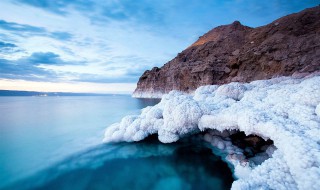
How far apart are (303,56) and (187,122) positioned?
→ 22.3m

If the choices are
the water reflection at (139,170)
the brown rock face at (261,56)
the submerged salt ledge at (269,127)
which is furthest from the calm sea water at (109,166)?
the brown rock face at (261,56)

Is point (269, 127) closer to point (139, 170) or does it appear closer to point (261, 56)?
point (139, 170)

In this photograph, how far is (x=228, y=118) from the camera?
6238 millimetres

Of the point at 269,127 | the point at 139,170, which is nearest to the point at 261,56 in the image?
the point at 269,127

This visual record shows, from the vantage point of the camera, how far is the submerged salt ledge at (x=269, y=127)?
340 cm

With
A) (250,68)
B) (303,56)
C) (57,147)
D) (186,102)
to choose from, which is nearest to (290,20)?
(250,68)

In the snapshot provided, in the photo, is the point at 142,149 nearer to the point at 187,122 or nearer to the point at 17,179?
the point at 187,122

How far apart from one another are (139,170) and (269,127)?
4.52 m

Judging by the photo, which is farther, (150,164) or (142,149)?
(142,149)

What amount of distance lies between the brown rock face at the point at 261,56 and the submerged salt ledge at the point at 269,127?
1433 cm

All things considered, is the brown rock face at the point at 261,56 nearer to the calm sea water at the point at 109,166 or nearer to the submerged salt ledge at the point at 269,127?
the submerged salt ledge at the point at 269,127

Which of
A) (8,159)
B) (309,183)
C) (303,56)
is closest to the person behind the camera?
(309,183)

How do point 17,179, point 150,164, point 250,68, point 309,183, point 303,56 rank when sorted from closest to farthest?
point 309,183
point 17,179
point 150,164
point 303,56
point 250,68

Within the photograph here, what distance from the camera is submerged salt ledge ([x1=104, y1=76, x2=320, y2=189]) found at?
11.1ft
